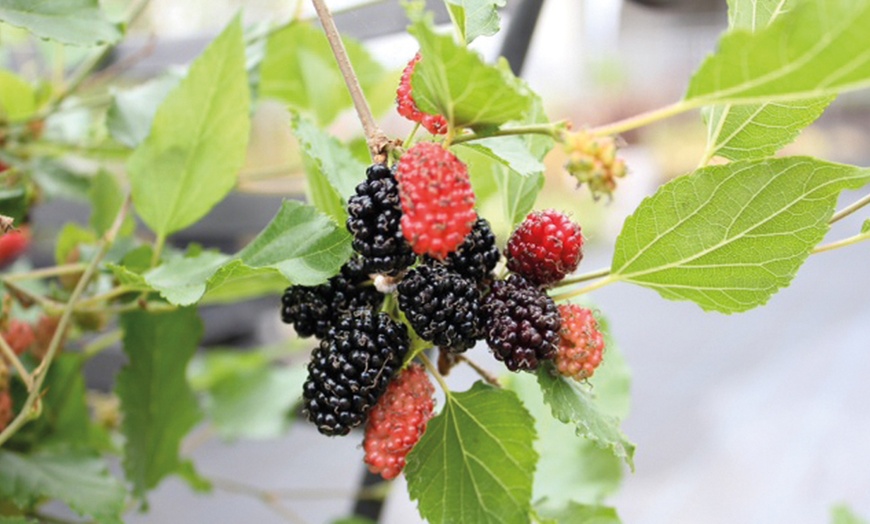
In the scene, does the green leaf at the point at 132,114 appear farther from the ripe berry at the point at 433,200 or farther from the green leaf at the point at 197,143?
the ripe berry at the point at 433,200

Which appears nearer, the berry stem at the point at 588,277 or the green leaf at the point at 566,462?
the berry stem at the point at 588,277

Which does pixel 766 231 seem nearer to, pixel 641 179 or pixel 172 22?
pixel 172 22

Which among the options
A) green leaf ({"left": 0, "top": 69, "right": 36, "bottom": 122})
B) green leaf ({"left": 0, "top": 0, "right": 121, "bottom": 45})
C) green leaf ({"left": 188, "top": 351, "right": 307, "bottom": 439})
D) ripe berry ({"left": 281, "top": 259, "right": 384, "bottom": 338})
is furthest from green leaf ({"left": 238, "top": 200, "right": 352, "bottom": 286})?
green leaf ({"left": 188, "top": 351, "right": 307, "bottom": 439})

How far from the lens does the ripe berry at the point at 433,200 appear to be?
0.70 ft

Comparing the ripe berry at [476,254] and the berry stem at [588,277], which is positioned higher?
the ripe berry at [476,254]

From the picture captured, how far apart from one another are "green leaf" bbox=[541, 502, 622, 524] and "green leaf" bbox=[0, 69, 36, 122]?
0.42 metres

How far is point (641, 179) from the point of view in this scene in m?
2.00

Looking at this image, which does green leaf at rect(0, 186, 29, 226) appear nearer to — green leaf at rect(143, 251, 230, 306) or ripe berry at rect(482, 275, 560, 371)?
green leaf at rect(143, 251, 230, 306)

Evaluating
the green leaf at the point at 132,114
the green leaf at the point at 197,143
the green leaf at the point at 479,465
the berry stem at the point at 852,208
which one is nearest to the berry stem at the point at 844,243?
the berry stem at the point at 852,208

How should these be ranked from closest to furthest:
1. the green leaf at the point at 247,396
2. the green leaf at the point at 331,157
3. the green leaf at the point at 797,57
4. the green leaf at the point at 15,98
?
the green leaf at the point at 797,57, the green leaf at the point at 331,157, the green leaf at the point at 15,98, the green leaf at the point at 247,396

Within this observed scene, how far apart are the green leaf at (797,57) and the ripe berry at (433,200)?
0.21ft

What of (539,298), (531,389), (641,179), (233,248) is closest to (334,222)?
(539,298)

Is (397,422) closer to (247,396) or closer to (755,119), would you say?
(755,119)

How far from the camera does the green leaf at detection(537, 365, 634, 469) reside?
246 mm
